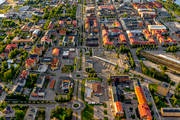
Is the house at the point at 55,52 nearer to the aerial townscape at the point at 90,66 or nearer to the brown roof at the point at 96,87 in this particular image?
the aerial townscape at the point at 90,66

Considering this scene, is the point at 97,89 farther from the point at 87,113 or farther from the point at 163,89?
the point at 163,89

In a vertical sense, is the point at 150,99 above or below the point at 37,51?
below

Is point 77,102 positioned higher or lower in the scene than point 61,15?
lower

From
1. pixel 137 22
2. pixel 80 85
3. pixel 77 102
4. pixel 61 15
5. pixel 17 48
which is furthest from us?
pixel 61 15

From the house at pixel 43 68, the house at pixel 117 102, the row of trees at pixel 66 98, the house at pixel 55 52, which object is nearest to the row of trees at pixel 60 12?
the house at pixel 55 52

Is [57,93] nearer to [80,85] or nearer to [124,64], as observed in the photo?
[80,85]

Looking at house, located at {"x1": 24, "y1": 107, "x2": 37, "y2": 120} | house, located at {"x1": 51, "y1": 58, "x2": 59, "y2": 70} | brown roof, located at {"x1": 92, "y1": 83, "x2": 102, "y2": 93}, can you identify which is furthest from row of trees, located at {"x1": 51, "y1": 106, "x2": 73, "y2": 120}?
house, located at {"x1": 51, "y1": 58, "x2": 59, "y2": 70}

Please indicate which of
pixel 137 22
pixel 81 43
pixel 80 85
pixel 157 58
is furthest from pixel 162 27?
pixel 80 85

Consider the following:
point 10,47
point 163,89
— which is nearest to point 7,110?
point 10,47
